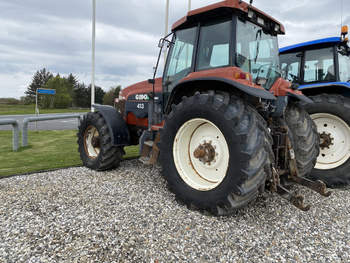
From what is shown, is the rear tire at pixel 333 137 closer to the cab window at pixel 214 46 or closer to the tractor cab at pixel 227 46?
the tractor cab at pixel 227 46

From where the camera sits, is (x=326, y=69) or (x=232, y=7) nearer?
(x=232, y=7)

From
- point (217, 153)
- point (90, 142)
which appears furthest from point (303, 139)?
point (90, 142)

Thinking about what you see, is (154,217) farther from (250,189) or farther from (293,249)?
(293,249)

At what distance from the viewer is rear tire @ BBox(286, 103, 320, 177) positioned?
10.7 ft

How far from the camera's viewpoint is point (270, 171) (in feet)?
8.31

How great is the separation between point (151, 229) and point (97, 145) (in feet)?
8.50

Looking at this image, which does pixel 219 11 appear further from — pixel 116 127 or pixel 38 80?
pixel 38 80

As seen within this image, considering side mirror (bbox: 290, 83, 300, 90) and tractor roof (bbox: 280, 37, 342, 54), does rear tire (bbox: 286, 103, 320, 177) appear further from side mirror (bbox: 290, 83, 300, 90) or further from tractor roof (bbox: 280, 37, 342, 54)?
tractor roof (bbox: 280, 37, 342, 54)

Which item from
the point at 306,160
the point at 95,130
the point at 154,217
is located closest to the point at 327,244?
the point at 306,160

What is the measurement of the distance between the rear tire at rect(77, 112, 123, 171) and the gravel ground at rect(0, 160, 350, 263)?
0.82 metres

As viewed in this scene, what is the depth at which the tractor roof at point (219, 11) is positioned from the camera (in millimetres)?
2867

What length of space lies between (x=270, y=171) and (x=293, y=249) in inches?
28.6

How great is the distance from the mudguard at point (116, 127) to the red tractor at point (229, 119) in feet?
2.05

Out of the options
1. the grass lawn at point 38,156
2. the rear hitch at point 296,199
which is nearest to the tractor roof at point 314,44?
the rear hitch at point 296,199
